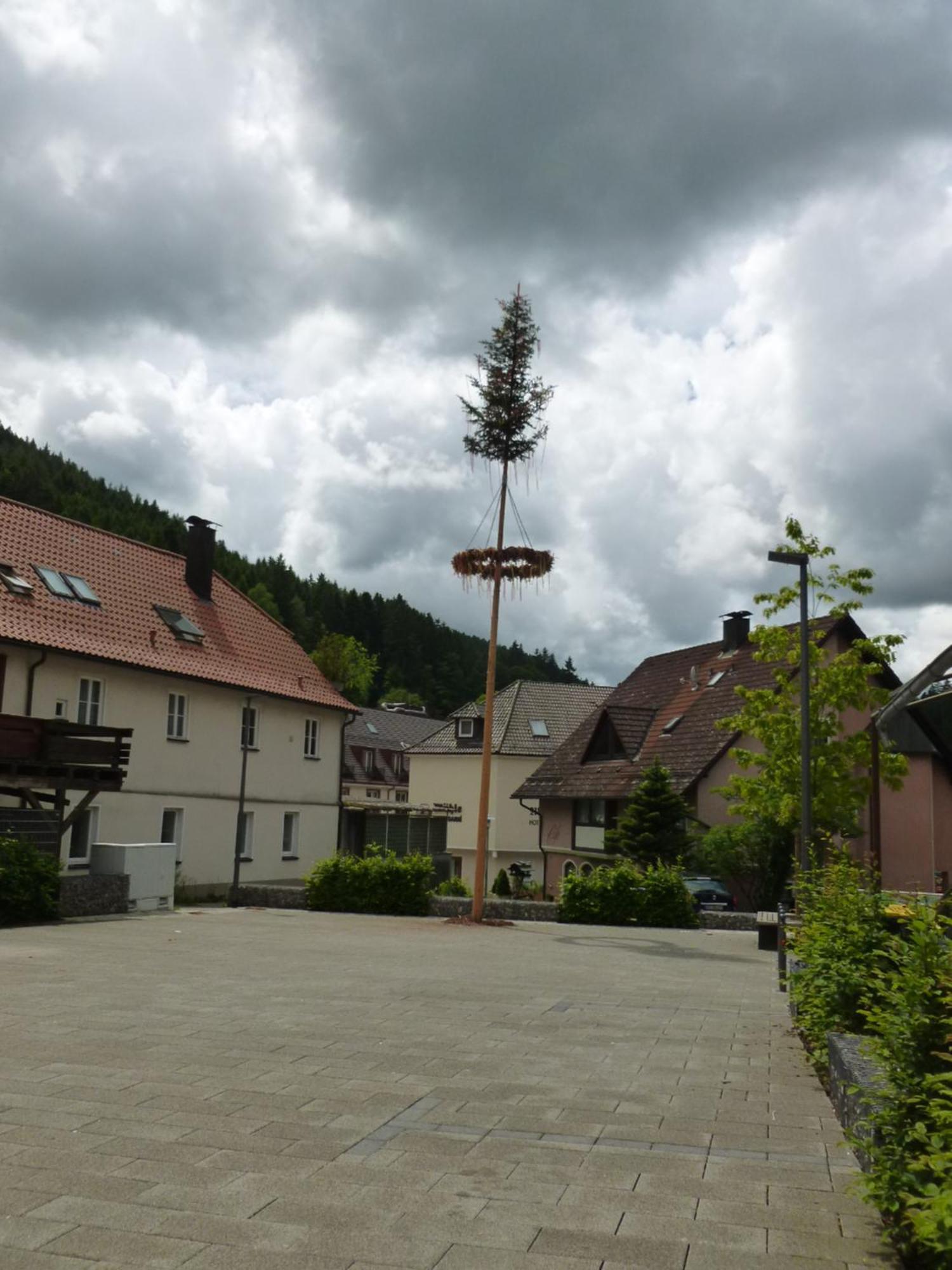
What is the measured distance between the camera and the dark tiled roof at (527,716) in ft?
182

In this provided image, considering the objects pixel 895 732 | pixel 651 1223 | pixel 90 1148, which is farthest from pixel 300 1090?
pixel 895 732

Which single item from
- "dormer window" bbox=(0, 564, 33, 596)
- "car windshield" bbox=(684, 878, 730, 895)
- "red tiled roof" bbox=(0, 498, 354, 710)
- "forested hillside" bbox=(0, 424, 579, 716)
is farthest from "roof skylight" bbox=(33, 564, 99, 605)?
"forested hillside" bbox=(0, 424, 579, 716)

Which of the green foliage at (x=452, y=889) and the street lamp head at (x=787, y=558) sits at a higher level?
the street lamp head at (x=787, y=558)

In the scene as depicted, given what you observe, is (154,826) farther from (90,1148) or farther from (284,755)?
(90,1148)

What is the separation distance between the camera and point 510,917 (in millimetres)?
25859

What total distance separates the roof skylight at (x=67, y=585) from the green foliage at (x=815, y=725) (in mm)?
17076

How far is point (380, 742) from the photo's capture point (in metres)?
82.3

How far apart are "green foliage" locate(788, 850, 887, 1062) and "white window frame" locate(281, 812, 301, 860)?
27.5 meters

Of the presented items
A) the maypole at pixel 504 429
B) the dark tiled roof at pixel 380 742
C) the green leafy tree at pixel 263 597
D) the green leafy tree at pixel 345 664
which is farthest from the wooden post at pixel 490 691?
the green leafy tree at pixel 263 597

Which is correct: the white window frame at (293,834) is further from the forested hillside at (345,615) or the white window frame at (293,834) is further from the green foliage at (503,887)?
the forested hillside at (345,615)

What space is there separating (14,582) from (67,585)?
7.60 ft

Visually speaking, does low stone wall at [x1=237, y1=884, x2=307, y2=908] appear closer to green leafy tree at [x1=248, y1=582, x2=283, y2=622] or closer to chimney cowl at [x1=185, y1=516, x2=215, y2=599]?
chimney cowl at [x1=185, y1=516, x2=215, y2=599]

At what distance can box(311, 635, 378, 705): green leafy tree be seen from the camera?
105 meters

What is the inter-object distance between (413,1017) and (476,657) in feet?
454
